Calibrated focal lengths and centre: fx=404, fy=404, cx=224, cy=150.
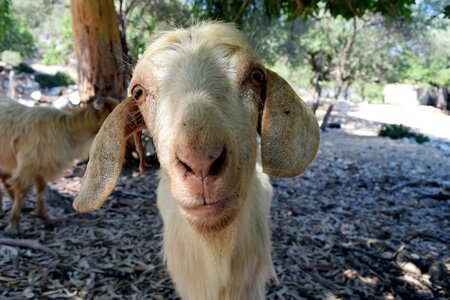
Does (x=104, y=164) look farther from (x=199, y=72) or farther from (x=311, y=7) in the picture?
(x=311, y=7)

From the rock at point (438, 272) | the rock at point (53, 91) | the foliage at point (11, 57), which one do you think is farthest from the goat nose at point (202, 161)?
the foliage at point (11, 57)

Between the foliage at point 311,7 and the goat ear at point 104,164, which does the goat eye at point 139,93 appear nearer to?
the goat ear at point 104,164

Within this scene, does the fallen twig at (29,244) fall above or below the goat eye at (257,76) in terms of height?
below

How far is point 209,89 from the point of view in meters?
1.93

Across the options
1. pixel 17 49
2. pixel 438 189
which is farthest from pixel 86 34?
pixel 17 49

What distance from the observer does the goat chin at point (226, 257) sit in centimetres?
249

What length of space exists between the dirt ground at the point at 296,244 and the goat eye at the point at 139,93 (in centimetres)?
210

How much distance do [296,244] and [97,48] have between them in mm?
3920

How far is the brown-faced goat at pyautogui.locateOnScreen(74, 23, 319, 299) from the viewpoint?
1.67 meters

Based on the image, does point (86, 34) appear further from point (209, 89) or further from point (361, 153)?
point (361, 153)

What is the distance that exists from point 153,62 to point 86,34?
13.7 ft

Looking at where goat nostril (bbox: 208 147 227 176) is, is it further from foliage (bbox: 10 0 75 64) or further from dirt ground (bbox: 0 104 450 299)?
foliage (bbox: 10 0 75 64)

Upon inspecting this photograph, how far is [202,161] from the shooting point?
157cm

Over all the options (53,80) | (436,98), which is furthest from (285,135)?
(53,80)
